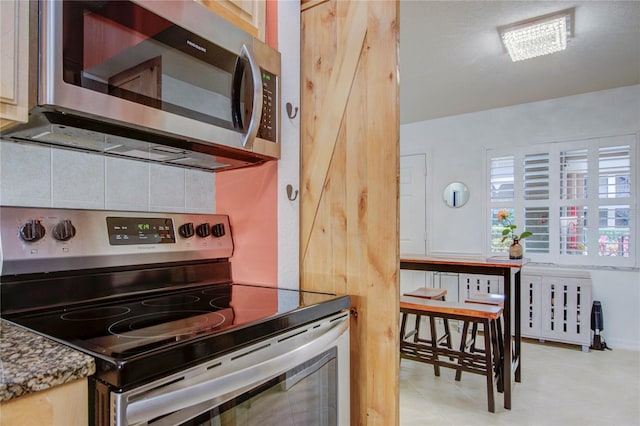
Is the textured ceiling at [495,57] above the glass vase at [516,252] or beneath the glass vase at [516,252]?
above

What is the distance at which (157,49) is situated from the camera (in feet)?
3.37

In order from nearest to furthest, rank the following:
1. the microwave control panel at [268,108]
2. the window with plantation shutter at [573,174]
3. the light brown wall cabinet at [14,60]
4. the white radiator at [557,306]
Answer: the light brown wall cabinet at [14,60] → the microwave control panel at [268,108] → the white radiator at [557,306] → the window with plantation shutter at [573,174]

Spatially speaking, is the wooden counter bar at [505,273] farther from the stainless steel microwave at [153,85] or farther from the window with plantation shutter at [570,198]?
the stainless steel microwave at [153,85]

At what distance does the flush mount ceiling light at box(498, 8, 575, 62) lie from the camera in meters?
2.35

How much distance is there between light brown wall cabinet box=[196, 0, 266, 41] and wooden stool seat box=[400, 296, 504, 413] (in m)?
1.95

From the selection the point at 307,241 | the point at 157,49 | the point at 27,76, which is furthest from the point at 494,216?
Result: the point at 27,76

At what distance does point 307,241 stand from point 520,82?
3.03 metres

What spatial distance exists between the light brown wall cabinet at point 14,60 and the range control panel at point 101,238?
35 centimetres

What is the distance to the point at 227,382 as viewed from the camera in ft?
2.53

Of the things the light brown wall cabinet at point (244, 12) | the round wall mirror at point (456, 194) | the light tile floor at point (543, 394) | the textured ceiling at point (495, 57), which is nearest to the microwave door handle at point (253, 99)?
the light brown wall cabinet at point (244, 12)

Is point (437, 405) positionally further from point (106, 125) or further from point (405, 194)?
point (405, 194)

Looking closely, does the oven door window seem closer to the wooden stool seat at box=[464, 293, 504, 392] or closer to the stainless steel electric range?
the stainless steel electric range

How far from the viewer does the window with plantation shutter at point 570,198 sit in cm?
358

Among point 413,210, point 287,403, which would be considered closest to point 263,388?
point 287,403
